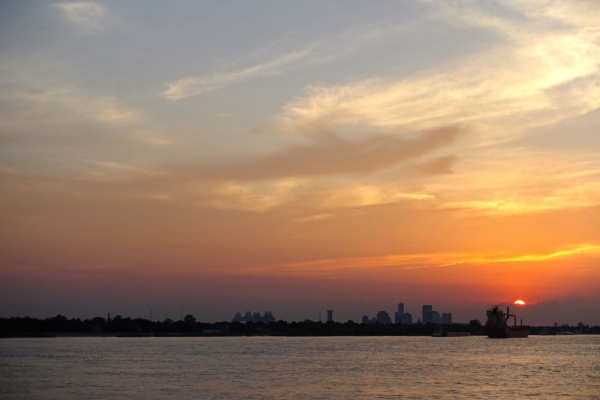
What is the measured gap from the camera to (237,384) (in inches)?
2793

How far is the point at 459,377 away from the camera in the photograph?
7931 cm

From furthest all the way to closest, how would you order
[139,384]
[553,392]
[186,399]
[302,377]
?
[302,377] < [139,384] < [553,392] < [186,399]

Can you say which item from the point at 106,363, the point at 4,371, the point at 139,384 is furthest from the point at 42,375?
the point at 106,363

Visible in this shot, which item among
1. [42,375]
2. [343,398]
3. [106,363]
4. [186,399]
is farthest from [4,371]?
[343,398]

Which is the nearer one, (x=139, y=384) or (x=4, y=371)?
(x=139, y=384)

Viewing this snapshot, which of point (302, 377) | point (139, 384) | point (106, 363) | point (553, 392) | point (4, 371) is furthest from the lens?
point (106, 363)

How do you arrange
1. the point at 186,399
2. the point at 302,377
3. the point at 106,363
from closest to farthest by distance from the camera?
the point at 186,399, the point at 302,377, the point at 106,363

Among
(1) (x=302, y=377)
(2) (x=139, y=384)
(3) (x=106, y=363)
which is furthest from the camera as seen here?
(3) (x=106, y=363)

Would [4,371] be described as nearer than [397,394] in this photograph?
No

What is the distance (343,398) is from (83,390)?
25.0m

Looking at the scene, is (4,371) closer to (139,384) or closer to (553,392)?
(139,384)

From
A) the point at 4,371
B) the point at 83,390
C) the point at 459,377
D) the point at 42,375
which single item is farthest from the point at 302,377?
the point at 4,371

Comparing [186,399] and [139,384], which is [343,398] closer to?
[186,399]

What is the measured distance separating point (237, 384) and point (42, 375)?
2580 cm
